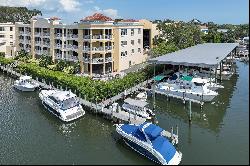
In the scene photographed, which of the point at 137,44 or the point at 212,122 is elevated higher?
the point at 137,44

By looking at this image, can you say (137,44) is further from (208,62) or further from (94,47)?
(208,62)

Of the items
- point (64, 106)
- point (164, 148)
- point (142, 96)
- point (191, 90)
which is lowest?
point (164, 148)

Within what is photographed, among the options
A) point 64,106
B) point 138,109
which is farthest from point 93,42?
point 138,109

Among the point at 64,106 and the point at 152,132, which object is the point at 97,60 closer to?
the point at 64,106

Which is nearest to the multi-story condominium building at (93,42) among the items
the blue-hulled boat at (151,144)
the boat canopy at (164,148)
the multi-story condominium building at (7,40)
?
the multi-story condominium building at (7,40)

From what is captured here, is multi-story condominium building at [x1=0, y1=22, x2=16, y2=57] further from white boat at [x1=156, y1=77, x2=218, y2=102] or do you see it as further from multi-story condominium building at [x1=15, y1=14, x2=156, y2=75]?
white boat at [x1=156, y1=77, x2=218, y2=102]

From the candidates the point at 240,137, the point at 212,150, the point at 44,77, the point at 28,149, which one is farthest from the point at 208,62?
the point at 28,149
